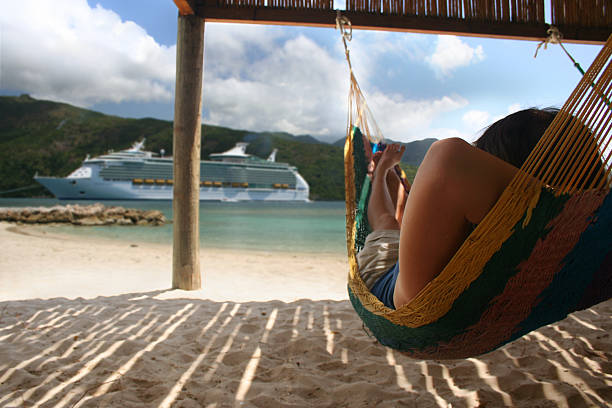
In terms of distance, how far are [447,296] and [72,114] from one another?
1658 inches

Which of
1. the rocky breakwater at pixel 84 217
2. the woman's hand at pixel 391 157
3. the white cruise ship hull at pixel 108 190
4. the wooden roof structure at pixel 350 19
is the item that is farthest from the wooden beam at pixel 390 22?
the white cruise ship hull at pixel 108 190

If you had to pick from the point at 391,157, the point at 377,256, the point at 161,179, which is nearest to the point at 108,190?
the point at 161,179

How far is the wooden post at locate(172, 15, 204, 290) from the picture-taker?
6.15 feet

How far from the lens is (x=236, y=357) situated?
1086 mm

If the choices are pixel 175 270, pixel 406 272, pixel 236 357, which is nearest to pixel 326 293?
pixel 175 270

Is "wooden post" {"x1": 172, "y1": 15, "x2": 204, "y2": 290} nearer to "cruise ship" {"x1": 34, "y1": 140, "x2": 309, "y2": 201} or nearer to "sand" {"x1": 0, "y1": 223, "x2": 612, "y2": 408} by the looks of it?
"sand" {"x1": 0, "y1": 223, "x2": 612, "y2": 408}

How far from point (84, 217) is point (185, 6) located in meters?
8.26

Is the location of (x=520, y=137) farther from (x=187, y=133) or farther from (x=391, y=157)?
Result: (x=187, y=133)

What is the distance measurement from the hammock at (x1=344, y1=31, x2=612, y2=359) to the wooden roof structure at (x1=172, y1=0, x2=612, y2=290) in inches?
57.4

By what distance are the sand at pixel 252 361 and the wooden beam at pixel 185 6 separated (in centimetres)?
141

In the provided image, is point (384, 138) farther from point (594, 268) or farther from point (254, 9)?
point (594, 268)

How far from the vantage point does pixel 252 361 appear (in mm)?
1062

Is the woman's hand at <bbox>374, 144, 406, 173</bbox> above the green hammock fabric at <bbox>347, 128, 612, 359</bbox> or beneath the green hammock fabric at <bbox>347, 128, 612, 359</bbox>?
above

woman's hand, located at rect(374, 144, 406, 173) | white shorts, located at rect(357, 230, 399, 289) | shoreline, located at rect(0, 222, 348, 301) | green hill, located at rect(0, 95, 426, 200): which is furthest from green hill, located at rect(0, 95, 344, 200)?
white shorts, located at rect(357, 230, 399, 289)
